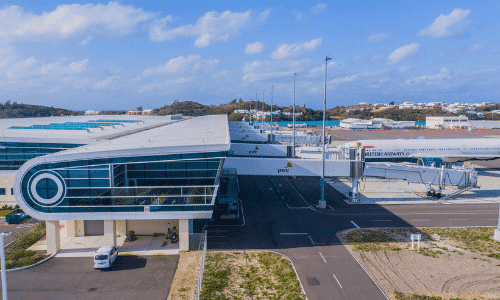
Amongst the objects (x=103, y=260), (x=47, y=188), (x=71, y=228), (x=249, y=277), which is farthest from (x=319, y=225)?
(x=47, y=188)

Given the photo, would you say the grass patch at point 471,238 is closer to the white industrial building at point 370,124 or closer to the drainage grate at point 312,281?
the drainage grate at point 312,281

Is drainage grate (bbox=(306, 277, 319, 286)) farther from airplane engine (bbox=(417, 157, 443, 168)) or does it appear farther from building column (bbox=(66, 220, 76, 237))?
airplane engine (bbox=(417, 157, 443, 168))

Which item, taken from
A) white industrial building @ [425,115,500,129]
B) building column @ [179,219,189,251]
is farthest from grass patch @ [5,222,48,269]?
white industrial building @ [425,115,500,129]

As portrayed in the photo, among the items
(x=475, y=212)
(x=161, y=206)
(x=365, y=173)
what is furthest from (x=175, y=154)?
(x=475, y=212)

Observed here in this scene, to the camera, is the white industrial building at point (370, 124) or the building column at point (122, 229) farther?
the white industrial building at point (370, 124)

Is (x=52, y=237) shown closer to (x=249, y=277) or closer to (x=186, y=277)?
Answer: (x=186, y=277)

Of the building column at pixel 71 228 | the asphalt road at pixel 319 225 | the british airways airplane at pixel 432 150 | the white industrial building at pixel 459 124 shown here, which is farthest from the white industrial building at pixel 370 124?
the building column at pixel 71 228

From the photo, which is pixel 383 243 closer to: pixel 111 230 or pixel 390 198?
pixel 390 198
